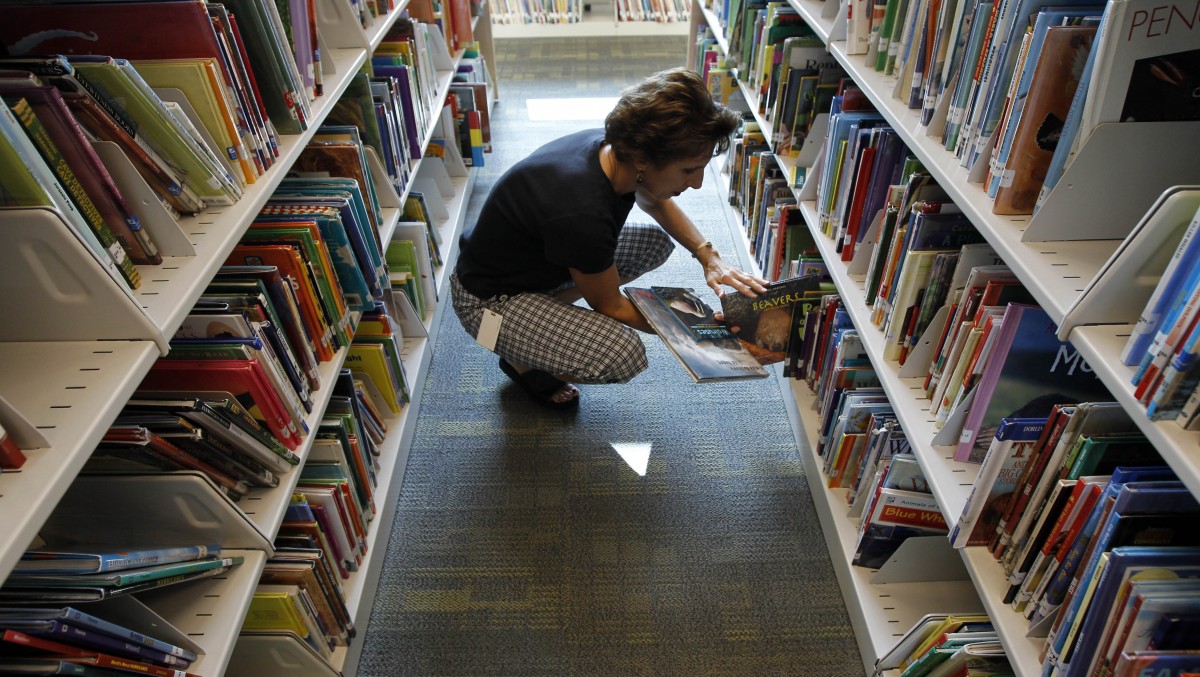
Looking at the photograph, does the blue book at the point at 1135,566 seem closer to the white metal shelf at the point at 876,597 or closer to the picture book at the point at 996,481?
the picture book at the point at 996,481

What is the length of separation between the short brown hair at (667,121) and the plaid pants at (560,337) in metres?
0.43

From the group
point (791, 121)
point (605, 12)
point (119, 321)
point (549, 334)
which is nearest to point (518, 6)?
point (605, 12)

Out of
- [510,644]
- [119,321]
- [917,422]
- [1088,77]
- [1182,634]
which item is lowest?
[510,644]

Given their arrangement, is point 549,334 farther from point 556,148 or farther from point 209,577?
point 209,577

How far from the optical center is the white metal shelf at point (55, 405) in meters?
0.69

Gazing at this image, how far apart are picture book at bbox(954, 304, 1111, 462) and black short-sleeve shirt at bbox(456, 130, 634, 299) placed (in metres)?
0.83

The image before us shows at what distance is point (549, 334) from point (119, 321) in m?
1.08

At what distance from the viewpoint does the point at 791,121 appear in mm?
2166

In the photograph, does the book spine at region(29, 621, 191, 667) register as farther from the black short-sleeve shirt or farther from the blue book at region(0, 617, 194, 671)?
the black short-sleeve shirt

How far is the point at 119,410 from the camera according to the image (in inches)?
32.2

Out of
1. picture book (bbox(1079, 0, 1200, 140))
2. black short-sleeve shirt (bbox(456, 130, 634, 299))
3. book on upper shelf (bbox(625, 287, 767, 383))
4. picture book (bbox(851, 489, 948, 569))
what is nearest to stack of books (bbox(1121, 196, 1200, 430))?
picture book (bbox(1079, 0, 1200, 140))

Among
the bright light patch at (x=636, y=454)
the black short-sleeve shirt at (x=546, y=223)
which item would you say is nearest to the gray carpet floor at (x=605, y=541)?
the bright light patch at (x=636, y=454)

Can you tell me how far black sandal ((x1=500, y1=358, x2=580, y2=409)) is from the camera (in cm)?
218

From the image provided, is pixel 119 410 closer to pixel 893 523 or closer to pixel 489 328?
pixel 489 328
